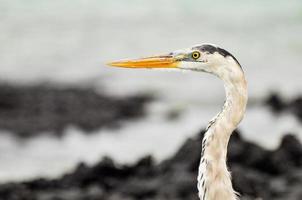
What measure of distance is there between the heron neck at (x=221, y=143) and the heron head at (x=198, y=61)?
9cm

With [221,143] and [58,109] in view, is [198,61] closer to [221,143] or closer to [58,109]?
[221,143]

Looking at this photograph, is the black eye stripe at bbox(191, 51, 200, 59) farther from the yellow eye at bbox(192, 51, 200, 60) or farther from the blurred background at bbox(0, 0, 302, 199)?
the blurred background at bbox(0, 0, 302, 199)

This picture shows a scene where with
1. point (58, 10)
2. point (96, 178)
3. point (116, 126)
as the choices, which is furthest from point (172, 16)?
point (96, 178)

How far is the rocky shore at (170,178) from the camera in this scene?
896 centimetres

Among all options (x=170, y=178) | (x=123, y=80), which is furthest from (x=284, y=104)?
(x=170, y=178)

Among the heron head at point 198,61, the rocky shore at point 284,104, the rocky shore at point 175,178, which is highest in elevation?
the heron head at point 198,61

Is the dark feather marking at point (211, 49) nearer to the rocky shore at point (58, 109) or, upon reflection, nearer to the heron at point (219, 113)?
the heron at point (219, 113)

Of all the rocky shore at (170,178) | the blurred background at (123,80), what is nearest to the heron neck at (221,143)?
the rocky shore at (170,178)

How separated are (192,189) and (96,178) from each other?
1.07 metres

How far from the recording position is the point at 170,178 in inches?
360

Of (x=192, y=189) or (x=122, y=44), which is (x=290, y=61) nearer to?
(x=122, y=44)

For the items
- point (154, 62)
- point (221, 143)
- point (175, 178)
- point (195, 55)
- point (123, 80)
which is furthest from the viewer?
point (123, 80)

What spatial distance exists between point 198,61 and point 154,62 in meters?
0.32

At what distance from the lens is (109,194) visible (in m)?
9.20
